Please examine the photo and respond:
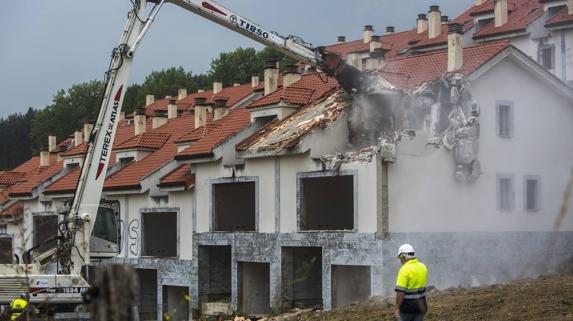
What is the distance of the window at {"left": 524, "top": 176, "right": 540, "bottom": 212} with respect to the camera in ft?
118

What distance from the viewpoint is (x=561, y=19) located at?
2016 inches

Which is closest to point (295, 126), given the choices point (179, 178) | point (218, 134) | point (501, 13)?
point (218, 134)

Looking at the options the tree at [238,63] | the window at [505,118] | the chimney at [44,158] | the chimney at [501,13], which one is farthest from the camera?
the tree at [238,63]

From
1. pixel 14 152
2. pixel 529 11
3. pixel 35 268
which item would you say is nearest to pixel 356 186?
pixel 35 268

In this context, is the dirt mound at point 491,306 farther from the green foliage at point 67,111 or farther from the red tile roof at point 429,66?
the green foliage at point 67,111

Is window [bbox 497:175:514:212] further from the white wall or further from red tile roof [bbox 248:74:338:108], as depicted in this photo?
red tile roof [bbox 248:74:338:108]

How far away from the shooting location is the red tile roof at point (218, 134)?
38.2m

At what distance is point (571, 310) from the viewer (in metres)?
20.5

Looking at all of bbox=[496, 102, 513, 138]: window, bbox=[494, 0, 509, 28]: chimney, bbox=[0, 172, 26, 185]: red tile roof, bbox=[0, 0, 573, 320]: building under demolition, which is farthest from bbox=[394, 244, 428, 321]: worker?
bbox=[0, 172, 26, 185]: red tile roof

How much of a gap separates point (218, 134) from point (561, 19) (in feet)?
69.6

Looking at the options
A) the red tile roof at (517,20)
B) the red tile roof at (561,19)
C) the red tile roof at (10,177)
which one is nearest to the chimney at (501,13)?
the red tile roof at (517,20)

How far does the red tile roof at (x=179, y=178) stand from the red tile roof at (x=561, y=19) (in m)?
21.4

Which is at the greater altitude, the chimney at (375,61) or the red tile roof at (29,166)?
the chimney at (375,61)

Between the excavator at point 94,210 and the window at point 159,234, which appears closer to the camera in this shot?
the excavator at point 94,210
